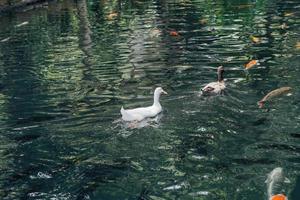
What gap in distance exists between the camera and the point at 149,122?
13.6 m

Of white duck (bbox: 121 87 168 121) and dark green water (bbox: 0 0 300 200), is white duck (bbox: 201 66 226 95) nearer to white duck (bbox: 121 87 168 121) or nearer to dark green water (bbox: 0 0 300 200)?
dark green water (bbox: 0 0 300 200)

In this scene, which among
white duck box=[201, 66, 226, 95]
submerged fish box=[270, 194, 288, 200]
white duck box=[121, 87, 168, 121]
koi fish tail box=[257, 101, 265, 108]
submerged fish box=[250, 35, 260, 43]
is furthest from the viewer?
submerged fish box=[250, 35, 260, 43]

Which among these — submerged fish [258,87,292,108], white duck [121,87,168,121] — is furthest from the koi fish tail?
white duck [121,87,168,121]

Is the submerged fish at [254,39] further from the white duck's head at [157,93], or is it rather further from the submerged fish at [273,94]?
the white duck's head at [157,93]

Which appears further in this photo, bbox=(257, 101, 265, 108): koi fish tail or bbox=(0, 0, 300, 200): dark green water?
bbox=(257, 101, 265, 108): koi fish tail

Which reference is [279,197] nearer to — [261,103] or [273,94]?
[261,103]

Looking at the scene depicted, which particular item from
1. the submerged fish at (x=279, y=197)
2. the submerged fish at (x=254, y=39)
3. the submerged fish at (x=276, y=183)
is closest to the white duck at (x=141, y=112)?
the submerged fish at (x=276, y=183)

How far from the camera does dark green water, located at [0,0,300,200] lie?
34.2ft

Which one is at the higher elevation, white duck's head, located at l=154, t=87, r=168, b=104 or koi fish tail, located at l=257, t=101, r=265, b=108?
white duck's head, located at l=154, t=87, r=168, b=104

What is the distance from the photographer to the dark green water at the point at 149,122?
1041cm

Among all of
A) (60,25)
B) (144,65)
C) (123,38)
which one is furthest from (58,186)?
(60,25)

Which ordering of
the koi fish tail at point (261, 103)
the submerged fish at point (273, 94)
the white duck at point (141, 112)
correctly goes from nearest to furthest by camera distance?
1. the white duck at point (141, 112)
2. the koi fish tail at point (261, 103)
3. the submerged fish at point (273, 94)

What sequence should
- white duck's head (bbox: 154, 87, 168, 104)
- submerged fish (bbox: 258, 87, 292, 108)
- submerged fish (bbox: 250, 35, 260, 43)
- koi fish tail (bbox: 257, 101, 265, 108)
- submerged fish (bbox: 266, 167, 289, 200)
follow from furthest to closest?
submerged fish (bbox: 250, 35, 260, 43)
white duck's head (bbox: 154, 87, 168, 104)
submerged fish (bbox: 258, 87, 292, 108)
koi fish tail (bbox: 257, 101, 265, 108)
submerged fish (bbox: 266, 167, 289, 200)

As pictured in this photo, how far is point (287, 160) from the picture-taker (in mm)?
11016
